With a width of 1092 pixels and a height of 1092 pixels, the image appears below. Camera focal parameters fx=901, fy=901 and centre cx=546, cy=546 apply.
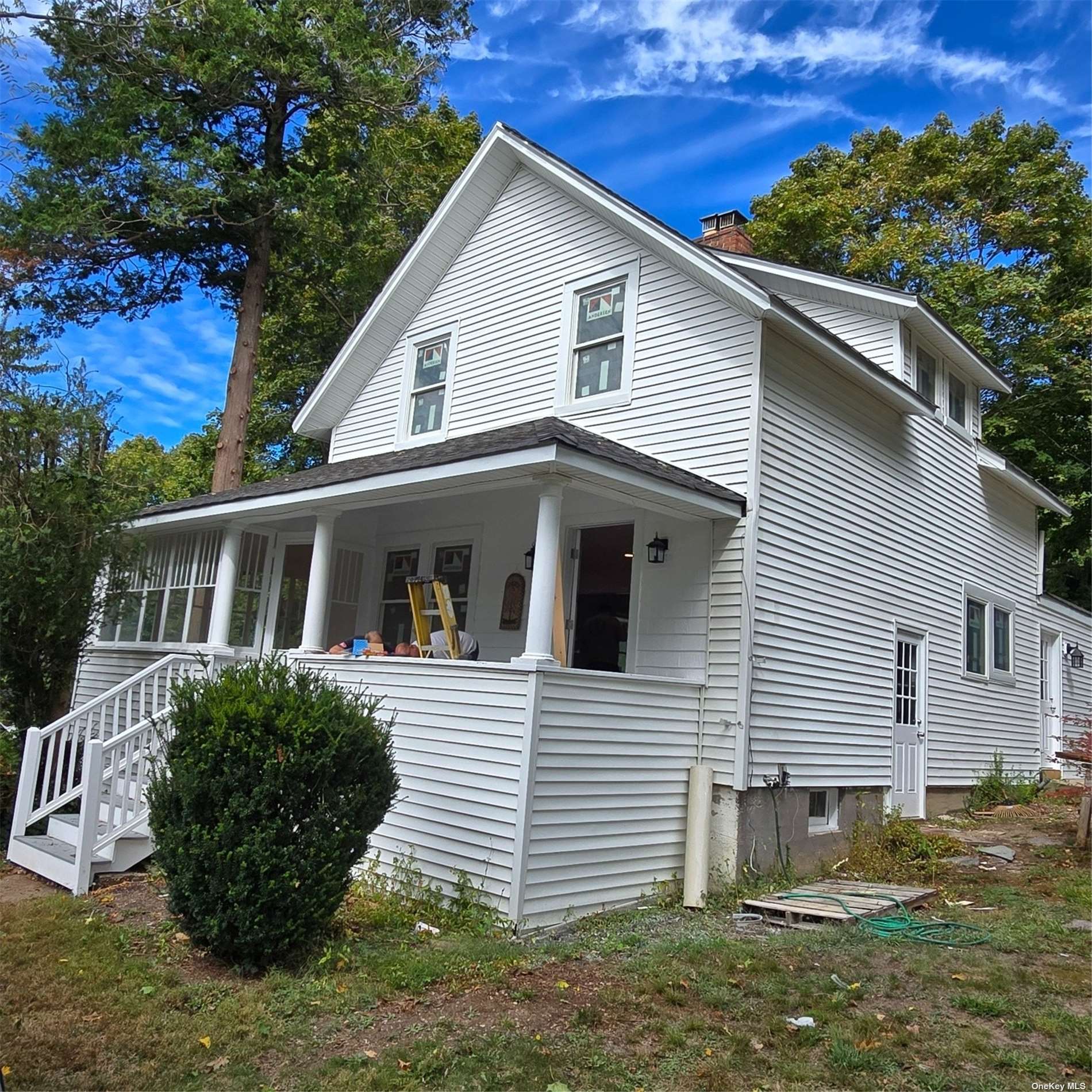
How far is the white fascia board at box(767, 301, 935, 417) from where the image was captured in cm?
838

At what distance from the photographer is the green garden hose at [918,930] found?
595 cm

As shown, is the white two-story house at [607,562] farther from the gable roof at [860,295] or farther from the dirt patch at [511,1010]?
the dirt patch at [511,1010]

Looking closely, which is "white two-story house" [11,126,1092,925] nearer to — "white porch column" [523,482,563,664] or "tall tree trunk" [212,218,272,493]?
"white porch column" [523,482,563,664]

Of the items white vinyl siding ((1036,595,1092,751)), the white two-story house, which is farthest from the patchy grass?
white vinyl siding ((1036,595,1092,751))

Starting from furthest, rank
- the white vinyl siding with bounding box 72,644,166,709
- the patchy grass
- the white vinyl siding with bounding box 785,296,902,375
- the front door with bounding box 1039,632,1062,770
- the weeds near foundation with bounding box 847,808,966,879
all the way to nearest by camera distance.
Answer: the front door with bounding box 1039,632,1062,770 < the white vinyl siding with bounding box 72,644,166,709 < the white vinyl siding with bounding box 785,296,902,375 < the weeds near foundation with bounding box 847,808,966,879 < the patchy grass

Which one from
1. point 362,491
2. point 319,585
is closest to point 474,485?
point 362,491

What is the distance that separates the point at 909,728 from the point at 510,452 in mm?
6756

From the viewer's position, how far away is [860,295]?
1101 cm

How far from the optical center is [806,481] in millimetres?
8906

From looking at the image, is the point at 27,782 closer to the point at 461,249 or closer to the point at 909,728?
the point at 461,249

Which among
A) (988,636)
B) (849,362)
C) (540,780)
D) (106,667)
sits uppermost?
A: (849,362)

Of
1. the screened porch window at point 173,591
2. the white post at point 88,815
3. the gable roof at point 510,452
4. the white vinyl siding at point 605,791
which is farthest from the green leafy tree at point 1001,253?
the white post at point 88,815

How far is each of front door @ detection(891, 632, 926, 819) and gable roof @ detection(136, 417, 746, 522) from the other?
4.08 meters

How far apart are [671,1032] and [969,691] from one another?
31.1 feet
